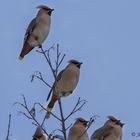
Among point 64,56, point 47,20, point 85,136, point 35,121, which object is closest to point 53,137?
point 35,121

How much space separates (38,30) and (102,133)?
1.94m

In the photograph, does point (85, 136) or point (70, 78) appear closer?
point (85, 136)

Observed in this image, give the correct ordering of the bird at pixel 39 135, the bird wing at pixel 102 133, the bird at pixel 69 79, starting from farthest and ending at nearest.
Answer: the bird at pixel 69 79, the bird wing at pixel 102 133, the bird at pixel 39 135

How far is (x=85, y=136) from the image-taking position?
5840 mm

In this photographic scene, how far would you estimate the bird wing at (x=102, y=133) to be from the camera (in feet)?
20.2

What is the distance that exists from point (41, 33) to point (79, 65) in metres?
0.66

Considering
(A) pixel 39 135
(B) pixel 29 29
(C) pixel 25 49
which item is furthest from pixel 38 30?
(A) pixel 39 135

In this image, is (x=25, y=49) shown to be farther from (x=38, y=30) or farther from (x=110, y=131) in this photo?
(x=110, y=131)

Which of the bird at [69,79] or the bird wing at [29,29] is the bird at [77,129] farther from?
the bird wing at [29,29]

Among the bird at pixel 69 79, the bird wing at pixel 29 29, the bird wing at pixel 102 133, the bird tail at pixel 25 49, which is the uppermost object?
the bird wing at pixel 29 29

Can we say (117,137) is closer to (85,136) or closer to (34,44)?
(85,136)

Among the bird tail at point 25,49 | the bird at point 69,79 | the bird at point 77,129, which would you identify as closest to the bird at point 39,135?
the bird at point 77,129

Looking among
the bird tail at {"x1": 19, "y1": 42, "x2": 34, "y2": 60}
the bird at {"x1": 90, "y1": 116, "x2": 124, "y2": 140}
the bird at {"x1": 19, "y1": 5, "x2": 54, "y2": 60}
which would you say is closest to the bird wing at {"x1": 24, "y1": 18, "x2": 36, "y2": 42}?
the bird at {"x1": 19, "y1": 5, "x2": 54, "y2": 60}

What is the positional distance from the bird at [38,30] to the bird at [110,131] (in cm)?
155
